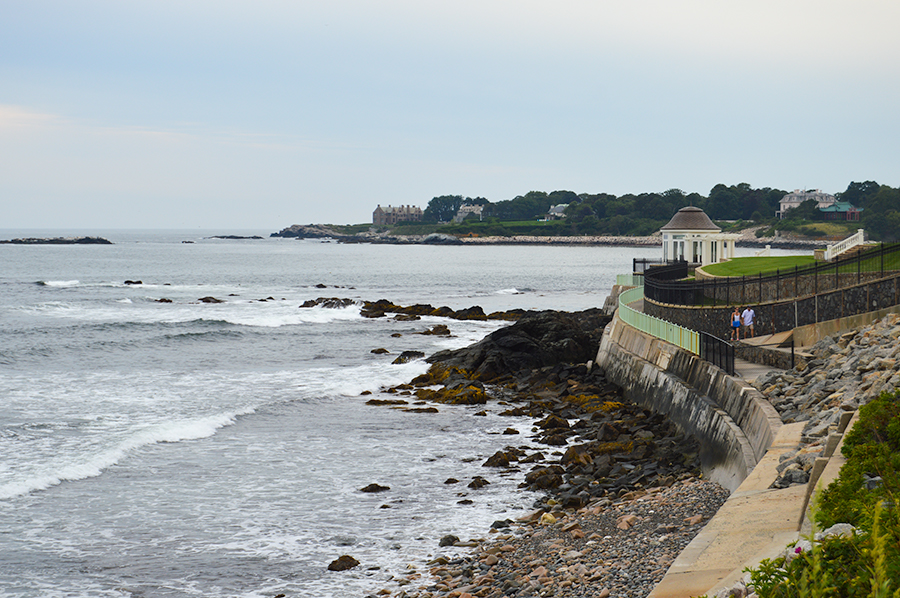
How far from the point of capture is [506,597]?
10.4 meters

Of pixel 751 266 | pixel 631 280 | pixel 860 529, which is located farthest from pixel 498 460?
pixel 631 280

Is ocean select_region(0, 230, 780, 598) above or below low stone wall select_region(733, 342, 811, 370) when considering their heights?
below

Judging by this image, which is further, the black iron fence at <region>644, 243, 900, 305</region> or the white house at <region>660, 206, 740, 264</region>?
the white house at <region>660, 206, 740, 264</region>

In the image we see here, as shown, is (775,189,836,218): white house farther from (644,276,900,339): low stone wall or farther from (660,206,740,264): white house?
(644,276,900,339): low stone wall

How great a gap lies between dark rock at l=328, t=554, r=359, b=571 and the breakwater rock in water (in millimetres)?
6244

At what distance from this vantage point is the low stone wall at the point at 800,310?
18.8m

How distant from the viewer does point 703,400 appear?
17109 millimetres

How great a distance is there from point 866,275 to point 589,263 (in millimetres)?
114708

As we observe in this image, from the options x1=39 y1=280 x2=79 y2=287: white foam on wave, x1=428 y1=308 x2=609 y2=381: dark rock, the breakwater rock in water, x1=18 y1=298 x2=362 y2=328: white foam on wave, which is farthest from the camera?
x1=39 y1=280 x2=79 y2=287: white foam on wave

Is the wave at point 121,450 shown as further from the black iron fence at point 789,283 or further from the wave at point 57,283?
the wave at point 57,283

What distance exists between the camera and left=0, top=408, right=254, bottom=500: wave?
1676cm

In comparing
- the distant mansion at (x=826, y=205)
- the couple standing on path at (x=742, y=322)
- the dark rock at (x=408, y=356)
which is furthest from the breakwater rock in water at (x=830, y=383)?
the distant mansion at (x=826, y=205)

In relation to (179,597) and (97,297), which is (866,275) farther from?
(97,297)

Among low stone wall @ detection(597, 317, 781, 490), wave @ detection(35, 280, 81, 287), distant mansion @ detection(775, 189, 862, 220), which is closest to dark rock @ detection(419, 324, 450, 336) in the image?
low stone wall @ detection(597, 317, 781, 490)
